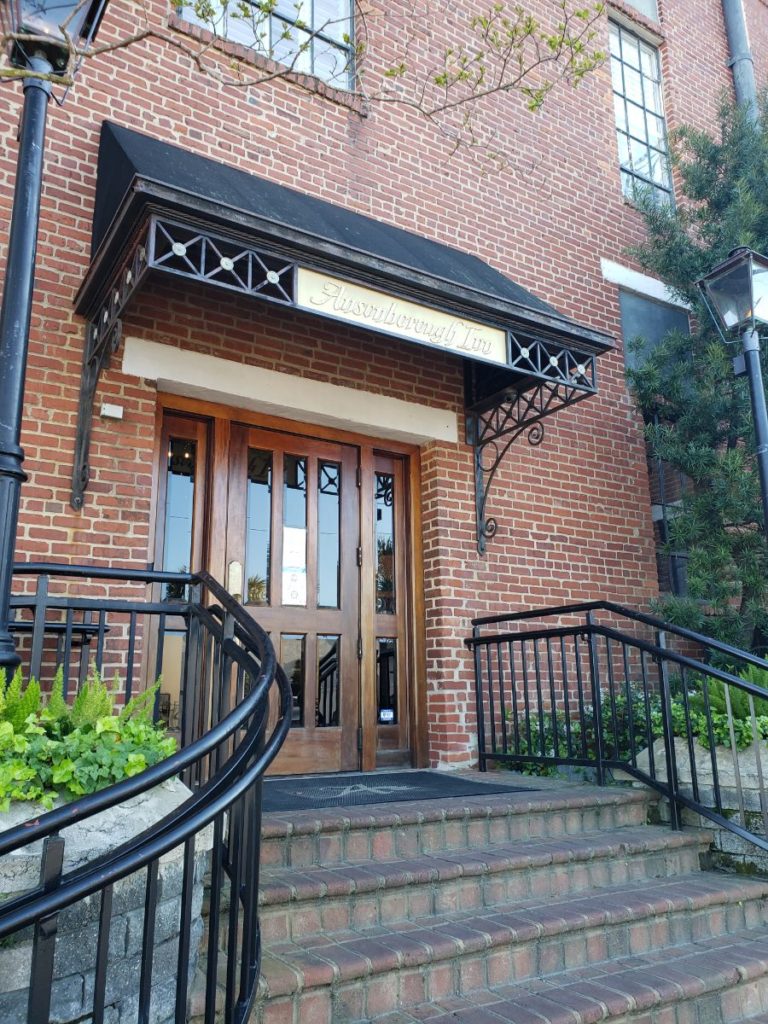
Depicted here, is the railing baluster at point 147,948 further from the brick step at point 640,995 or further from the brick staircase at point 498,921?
the brick step at point 640,995

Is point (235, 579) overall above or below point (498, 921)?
above

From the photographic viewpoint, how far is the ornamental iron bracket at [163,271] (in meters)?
3.58

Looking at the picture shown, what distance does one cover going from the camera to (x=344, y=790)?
4.18 metres

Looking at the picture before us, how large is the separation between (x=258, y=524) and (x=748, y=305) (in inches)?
133

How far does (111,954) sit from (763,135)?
7397 millimetres

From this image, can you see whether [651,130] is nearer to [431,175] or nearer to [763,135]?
[763,135]

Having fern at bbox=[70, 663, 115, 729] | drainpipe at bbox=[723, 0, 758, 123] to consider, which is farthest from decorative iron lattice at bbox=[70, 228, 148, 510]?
drainpipe at bbox=[723, 0, 758, 123]

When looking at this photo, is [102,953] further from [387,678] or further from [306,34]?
[306,34]

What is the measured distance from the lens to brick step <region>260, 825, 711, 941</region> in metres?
2.80

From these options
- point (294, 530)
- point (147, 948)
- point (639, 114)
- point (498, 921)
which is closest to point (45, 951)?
point (147, 948)

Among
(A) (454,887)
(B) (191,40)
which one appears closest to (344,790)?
(A) (454,887)

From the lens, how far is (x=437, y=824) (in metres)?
3.48

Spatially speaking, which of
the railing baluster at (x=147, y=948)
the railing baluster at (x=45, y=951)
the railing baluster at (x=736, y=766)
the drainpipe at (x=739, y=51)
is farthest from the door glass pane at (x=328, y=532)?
the drainpipe at (x=739, y=51)

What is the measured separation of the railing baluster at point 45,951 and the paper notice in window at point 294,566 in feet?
11.4
